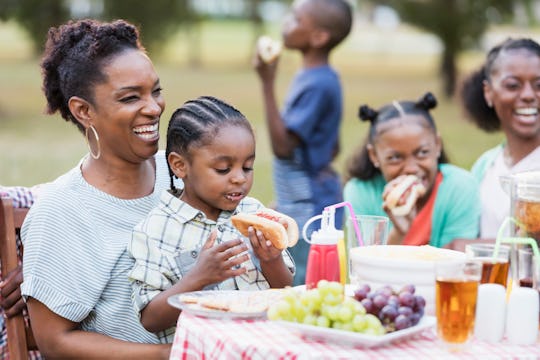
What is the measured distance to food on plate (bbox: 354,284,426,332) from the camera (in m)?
2.50

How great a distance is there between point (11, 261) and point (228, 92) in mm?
21801

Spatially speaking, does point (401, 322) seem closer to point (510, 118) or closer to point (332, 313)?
point (332, 313)

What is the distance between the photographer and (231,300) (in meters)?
2.80

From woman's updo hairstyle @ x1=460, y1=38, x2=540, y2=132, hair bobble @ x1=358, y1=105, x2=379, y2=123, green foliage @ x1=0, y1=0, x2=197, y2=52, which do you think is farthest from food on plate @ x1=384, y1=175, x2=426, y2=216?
green foliage @ x1=0, y1=0, x2=197, y2=52

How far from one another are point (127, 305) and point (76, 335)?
0.20 m

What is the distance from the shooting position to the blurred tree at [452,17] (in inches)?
955

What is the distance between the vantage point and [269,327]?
8.69ft

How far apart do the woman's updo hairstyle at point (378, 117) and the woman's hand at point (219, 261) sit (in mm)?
1888

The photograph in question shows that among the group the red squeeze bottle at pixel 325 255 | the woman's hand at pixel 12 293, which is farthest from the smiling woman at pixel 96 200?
the red squeeze bottle at pixel 325 255

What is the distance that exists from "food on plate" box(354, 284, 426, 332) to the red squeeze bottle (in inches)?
10.2

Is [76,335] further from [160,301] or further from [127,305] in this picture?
[160,301]

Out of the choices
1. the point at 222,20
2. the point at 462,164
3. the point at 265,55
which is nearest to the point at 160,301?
the point at 265,55

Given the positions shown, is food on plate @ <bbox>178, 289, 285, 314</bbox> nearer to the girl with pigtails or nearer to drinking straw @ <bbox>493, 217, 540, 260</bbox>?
drinking straw @ <bbox>493, 217, 540, 260</bbox>

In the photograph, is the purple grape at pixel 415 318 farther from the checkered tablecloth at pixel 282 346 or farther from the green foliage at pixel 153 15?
the green foliage at pixel 153 15
